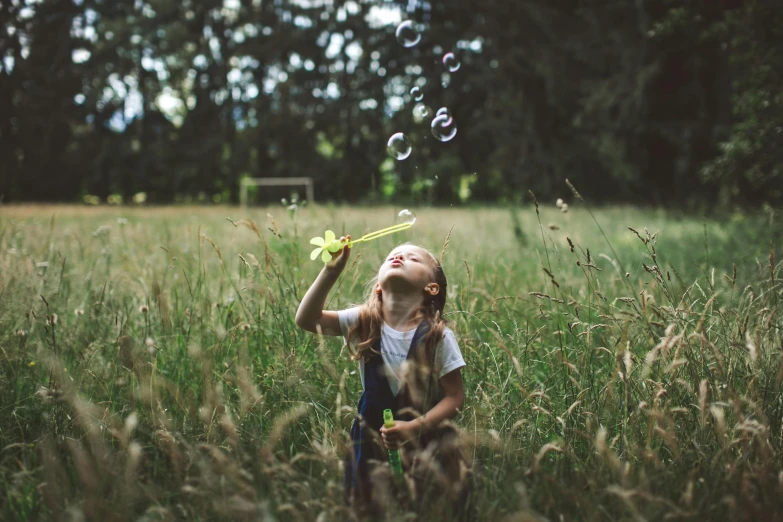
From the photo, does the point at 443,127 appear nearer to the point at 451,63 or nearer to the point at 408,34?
the point at 451,63

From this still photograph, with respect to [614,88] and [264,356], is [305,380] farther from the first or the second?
[614,88]

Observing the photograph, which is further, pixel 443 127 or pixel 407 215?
pixel 443 127

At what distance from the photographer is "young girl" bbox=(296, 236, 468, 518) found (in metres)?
1.76

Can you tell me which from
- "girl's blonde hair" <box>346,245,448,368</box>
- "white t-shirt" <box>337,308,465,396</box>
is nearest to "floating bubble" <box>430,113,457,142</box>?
"girl's blonde hair" <box>346,245,448,368</box>

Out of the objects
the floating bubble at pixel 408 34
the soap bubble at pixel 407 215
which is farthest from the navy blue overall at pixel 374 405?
the floating bubble at pixel 408 34

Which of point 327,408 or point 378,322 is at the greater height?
point 378,322

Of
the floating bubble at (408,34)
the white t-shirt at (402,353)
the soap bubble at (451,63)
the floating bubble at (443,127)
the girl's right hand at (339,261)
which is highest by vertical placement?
the floating bubble at (408,34)

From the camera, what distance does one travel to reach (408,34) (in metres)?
3.78

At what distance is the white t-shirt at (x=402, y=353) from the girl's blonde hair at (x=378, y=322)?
26mm

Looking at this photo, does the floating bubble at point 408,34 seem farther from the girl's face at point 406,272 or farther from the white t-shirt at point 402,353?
the white t-shirt at point 402,353

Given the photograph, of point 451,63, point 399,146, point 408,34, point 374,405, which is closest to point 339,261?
point 374,405

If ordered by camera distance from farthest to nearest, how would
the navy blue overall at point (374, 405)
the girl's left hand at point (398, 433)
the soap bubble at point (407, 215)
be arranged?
the soap bubble at point (407, 215) → the navy blue overall at point (374, 405) → the girl's left hand at point (398, 433)

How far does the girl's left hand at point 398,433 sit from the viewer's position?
172 cm

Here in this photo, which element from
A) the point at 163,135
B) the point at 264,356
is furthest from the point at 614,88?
the point at 163,135
